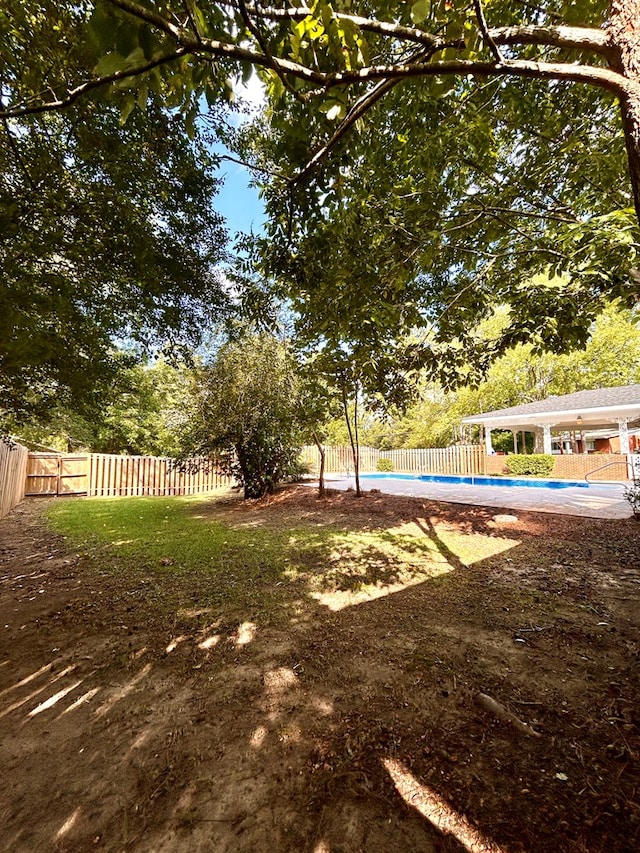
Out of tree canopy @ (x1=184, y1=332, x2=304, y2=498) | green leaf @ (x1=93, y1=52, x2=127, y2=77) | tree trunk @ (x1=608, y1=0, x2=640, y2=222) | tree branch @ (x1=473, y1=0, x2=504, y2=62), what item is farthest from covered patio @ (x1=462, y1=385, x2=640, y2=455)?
green leaf @ (x1=93, y1=52, x2=127, y2=77)

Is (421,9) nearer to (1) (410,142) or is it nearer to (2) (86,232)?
(1) (410,142)

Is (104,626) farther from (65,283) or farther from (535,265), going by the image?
(535,265)

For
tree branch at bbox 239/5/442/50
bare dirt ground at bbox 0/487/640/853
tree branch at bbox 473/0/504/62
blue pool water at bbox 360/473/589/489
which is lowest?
bare dirt ground at bbox 0/487/640/853

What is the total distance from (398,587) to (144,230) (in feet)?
16.1

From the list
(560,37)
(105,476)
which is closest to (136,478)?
(105,476)

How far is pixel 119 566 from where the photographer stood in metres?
5.01

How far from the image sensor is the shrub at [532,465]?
16281 mm

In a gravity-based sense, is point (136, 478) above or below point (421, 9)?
below

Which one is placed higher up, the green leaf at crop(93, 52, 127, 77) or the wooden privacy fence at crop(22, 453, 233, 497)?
the green leaf at crop(93, 52, 127, 77)

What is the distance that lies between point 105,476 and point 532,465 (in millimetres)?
18379

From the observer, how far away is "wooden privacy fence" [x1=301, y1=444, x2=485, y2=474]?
66.0 feet

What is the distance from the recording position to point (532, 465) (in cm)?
1655

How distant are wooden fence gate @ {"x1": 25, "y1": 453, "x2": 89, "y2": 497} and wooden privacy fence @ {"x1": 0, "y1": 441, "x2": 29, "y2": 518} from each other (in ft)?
2.55

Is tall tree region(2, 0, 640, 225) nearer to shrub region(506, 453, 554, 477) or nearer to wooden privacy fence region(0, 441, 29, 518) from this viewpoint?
wooden privacy fence region(0, 441, 29, 518)
